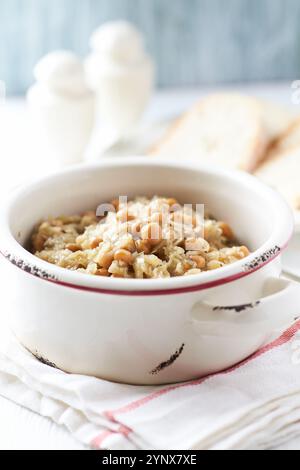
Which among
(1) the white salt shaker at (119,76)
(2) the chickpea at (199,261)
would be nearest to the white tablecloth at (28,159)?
(1) the white salt shaker at (119,76)

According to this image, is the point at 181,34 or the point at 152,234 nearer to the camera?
the point at 152,234

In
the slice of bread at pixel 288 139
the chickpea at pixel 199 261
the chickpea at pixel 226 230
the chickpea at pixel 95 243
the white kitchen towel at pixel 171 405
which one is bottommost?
the white kitchen towel at pixel 171 405

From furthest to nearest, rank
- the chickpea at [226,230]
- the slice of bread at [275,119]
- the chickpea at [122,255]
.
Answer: the slice of bread at [275,119] → the chickpea at [226,230] → the chickpea at [122,255]

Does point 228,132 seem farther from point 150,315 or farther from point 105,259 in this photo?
point 150,315

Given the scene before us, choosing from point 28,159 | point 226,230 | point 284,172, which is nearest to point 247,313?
point 226,230

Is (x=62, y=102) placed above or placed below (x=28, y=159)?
above

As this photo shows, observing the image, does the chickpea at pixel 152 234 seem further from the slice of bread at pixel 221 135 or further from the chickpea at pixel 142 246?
the slice of bread at pixel 221 135
